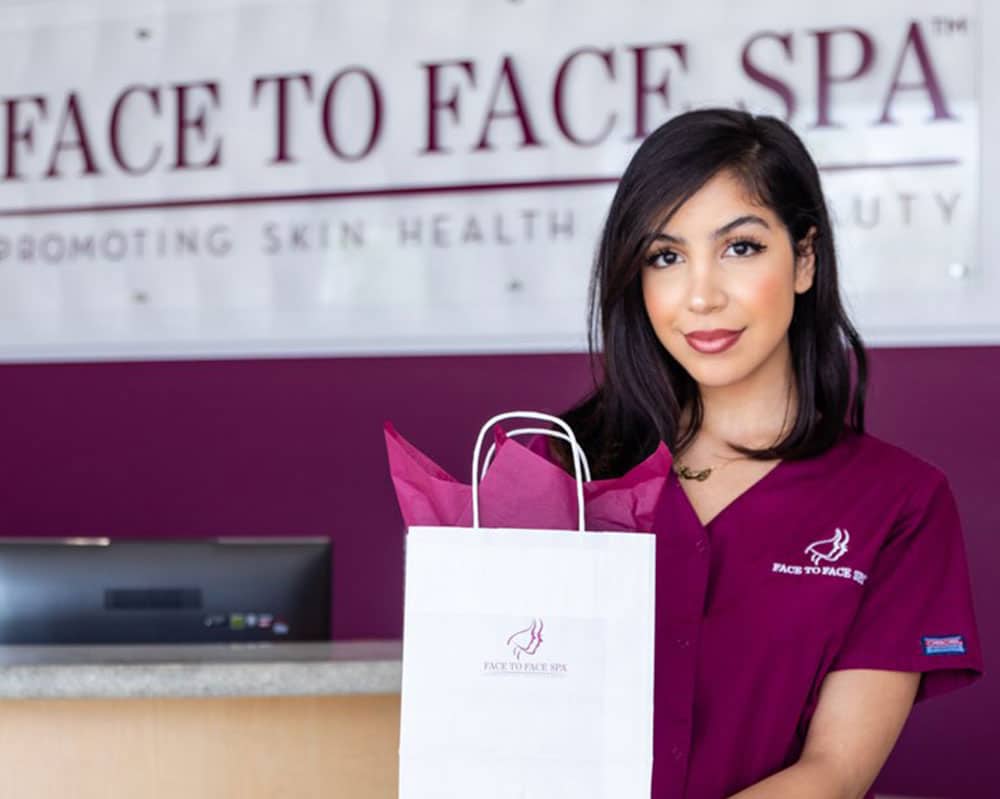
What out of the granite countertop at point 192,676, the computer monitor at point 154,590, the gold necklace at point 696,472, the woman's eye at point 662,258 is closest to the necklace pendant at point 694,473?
the gold necklace at point 696,472

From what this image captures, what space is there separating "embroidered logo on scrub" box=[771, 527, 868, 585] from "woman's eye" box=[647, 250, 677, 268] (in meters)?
0.32

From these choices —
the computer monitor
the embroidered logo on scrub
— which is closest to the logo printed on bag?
the embroidered logo on scrub

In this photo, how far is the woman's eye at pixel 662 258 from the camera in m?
1.60

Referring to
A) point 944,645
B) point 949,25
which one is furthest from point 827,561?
point 949,25

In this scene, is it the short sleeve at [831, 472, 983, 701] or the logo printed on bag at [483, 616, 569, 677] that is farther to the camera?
the short sleeve at [831, 472, 983, 701]

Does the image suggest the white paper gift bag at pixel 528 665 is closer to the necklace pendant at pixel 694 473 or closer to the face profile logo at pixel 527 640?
the face profile logo at pixel 527 640

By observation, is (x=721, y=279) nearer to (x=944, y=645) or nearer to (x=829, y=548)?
(x=829, y=548)

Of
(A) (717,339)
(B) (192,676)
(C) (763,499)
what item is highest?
(A) (717,339)

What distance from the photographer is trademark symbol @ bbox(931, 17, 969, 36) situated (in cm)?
308

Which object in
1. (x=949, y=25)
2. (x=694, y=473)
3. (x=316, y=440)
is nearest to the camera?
(x=694, y=473)

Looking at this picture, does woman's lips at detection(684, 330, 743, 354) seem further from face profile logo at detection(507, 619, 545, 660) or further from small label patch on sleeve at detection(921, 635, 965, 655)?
face profile logo at detection(507, 619, 545, 660)

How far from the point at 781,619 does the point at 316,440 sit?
218 cm

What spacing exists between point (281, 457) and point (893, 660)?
89.9 inches

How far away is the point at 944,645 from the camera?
1.53 m
